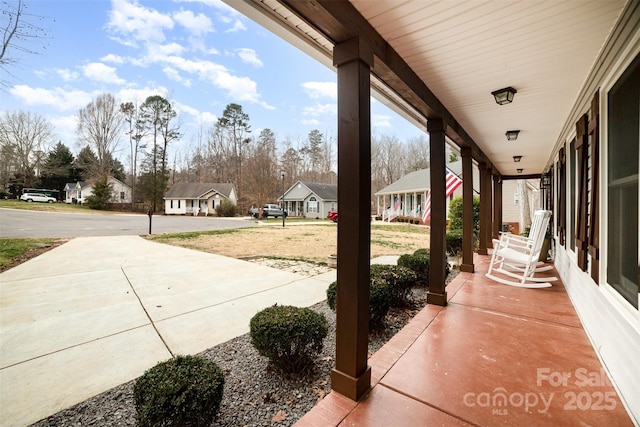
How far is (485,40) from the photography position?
1.93 m

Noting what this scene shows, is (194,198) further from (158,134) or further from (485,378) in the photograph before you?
(485,378)

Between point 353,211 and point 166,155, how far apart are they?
3265 centimetres

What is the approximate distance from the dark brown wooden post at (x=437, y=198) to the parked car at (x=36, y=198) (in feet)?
132

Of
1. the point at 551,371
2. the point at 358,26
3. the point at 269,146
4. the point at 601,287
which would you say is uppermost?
the point at 269,146

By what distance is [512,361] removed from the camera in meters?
2.14

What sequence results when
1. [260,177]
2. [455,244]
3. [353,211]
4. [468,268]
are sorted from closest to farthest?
[353,211] → [468,268] → [455,244] → [260,177]

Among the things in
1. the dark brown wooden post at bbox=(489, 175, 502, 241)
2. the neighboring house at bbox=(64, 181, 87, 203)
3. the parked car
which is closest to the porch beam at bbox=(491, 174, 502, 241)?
the dark brown wooden post at bbox=(489, 175, 502, 241)

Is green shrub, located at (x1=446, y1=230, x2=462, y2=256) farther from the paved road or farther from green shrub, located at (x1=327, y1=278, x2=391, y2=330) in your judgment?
the paved road

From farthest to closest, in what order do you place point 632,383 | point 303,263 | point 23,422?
point 303,263 → point 23,422 → point 632,383

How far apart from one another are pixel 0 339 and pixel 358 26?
433 centimetres

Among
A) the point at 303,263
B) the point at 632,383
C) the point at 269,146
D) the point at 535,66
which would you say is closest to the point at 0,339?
the point at 303,263

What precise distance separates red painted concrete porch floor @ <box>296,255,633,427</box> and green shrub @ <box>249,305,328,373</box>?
44 centimetres

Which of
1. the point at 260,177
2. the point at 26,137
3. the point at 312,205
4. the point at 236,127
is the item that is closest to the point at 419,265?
the point at 260,177

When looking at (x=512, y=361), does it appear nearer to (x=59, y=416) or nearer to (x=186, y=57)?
(x=59, y=416)
